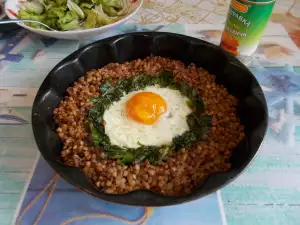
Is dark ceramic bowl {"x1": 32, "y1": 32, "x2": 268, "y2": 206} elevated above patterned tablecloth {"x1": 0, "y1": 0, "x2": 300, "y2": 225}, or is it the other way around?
dark ceramic bowl {"x1": 32, "y1": 32, "x2": 268, "y2": 206}

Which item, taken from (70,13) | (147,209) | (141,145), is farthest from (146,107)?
(70,13)

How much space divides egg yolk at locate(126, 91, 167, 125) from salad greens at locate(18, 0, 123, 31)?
2.22 feet

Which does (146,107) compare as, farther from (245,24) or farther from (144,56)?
(245,24)

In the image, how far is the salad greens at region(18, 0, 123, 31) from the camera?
1.65 m

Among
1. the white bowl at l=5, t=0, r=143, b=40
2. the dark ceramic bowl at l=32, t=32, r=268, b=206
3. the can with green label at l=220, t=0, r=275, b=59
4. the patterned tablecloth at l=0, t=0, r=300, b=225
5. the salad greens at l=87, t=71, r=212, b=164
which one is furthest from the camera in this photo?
the white bowl at l=5, t=0, r=143, b=40

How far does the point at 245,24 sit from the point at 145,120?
26.8 inches

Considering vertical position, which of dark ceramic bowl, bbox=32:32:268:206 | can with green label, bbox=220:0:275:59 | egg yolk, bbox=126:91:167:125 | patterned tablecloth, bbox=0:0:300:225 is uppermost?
can with green label, bbox=220:0:275:59

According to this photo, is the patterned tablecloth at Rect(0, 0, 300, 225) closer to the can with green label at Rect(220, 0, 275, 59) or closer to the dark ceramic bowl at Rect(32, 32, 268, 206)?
the dark ceramic bowl at Rect(32, 32, 268, 206)

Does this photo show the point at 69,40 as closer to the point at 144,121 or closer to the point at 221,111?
the point at 144,121

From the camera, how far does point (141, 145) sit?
45.9 inches

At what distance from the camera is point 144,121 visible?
47.9 inches

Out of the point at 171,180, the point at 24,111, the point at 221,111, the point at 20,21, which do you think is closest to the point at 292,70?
the point at 221,111

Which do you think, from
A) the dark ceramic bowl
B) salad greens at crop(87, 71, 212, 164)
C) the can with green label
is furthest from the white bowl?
the can with green label

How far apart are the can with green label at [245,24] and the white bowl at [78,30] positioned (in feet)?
2.09
